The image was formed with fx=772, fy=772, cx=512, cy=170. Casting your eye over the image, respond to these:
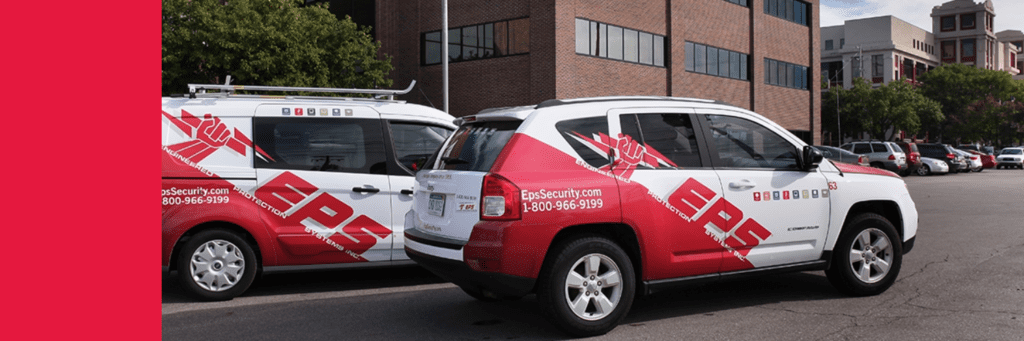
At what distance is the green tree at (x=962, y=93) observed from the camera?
7119 centimetres

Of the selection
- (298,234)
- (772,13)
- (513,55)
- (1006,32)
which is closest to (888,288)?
(298,234)

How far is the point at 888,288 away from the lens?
6.62 meters

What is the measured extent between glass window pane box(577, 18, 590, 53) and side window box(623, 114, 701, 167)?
2458 centimetres

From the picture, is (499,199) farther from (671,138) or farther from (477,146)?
(671,138)

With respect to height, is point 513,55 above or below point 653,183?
above

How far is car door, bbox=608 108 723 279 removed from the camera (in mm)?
5270

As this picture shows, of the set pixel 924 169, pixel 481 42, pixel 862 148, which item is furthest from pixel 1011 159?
pixel 481 42

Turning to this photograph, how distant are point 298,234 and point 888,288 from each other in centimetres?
515

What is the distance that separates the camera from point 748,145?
5938 millimetres

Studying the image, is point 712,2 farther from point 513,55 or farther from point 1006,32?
point 1006,32

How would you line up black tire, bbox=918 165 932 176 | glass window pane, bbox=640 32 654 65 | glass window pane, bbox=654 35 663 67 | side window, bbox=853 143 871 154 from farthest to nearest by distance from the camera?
black tire, bbox=918 165 932 176 → glass window pane, bbox=654 35 663 67 → glass window pane, bbox=640 32 654 65 → side window, bbox=853 143 871 154

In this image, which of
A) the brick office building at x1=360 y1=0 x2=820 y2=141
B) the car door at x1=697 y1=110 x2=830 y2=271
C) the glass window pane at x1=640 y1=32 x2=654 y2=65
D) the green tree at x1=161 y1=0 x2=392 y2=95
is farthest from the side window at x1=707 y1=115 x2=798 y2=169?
the glass window pane at x1=640 y1=32 x2=654 y2=65

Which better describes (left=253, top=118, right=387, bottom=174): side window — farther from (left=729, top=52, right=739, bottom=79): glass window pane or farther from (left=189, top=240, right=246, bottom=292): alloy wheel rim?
(left=729, top=52, right=739, bottom=79): glass window pane

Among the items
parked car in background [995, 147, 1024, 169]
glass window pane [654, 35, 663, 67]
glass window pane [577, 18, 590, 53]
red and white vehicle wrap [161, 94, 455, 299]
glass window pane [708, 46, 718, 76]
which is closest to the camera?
red and white vehicle wrap [161, 94, 455, 299]
